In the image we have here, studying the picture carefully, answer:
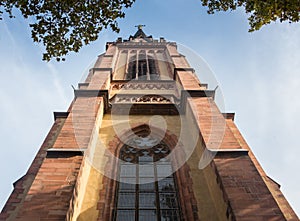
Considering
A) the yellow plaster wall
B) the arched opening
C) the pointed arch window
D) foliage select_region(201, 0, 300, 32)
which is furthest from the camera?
the pointed arch window

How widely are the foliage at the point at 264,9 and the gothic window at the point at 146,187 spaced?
13.9 ft

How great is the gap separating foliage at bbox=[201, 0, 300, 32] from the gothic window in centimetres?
423

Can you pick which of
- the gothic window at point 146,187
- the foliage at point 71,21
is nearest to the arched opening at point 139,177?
the gothic window at point 146,187

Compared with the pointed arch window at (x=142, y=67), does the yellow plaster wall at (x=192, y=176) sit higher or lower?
lower

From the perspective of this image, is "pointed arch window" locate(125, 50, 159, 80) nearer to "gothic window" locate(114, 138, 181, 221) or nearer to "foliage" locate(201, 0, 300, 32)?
"gothic window" locate(114, 138, 181, 221)

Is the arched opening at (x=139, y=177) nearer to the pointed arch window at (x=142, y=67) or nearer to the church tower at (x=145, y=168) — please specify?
the church tower at (x=145, y=168)

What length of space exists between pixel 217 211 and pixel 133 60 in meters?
16.0

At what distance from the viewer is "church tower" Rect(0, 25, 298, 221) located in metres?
6.04

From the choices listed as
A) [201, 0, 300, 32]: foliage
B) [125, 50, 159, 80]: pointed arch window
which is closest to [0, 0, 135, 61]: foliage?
[201, 0, 300, 32]: foliage

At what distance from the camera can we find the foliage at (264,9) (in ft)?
18.3

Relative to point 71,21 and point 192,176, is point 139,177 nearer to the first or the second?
point 192,176

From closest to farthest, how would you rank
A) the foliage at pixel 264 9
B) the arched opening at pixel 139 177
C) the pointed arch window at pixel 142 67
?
the foliage at pixel 264 9 < the arched opening at pixel 139 177 < the pointed arch window at pixel 142 67

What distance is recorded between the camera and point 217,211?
686 centimetres

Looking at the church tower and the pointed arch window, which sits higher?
the pointed arch window
